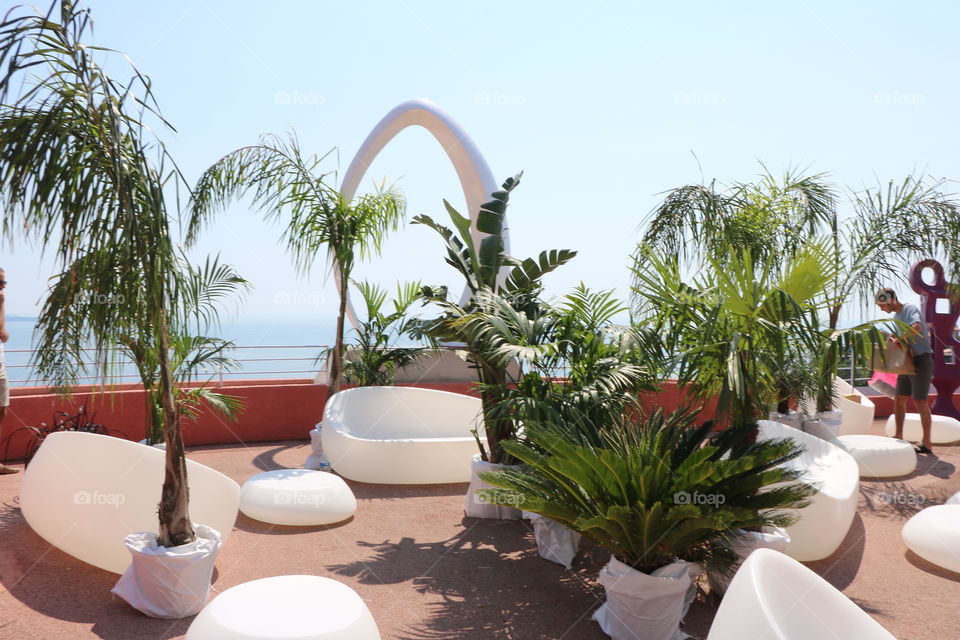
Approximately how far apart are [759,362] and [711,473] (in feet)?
3.07

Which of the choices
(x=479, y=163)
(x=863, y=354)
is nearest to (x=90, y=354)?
(x=863, y=354)

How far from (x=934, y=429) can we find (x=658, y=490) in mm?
7175

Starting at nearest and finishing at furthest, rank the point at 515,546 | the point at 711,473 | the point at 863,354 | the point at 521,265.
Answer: the point at 711,473 < the point at 863,354 < the point at 515,546 < the point at 521,265

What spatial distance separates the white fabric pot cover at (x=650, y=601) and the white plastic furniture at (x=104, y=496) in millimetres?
2347

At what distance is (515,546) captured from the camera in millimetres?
5090

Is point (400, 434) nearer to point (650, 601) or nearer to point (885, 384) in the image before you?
point (650, 601)

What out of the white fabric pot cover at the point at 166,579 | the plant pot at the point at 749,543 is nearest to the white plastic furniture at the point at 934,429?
the plant pot at the point at 749,543

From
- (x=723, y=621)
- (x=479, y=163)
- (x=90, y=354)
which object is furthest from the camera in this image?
(x=479, y=163)

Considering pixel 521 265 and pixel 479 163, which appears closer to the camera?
pixel 521 265

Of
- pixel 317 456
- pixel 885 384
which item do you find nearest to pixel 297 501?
pixel 317 456

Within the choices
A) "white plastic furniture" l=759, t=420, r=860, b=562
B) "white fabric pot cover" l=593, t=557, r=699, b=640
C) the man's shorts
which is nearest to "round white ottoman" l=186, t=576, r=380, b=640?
"white fabric pot cover" l=593, t=557, r=699, b=640

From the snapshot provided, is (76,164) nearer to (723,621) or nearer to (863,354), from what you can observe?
(723,621)

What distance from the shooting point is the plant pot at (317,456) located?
7195mm

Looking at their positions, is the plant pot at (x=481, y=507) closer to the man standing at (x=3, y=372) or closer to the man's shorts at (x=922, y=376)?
the man standing at (x=3, y=372)
